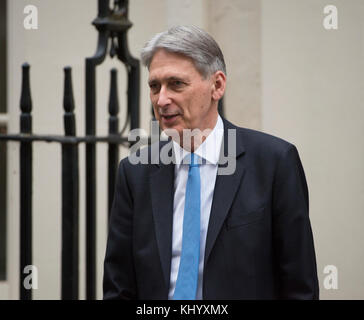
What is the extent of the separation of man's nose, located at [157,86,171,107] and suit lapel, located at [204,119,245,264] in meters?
0.25

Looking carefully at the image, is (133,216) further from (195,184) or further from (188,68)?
(188,68)

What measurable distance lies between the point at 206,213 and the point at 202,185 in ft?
0.32

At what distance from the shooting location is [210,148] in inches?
101

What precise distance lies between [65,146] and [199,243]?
1.46 m

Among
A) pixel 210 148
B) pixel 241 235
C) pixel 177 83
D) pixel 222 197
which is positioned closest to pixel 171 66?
pixel 177 83

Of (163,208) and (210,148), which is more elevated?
(210,148)

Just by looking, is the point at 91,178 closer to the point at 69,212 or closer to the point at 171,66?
the point at 69,212

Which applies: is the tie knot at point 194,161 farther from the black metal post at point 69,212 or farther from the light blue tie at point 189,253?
the black metal post at point 69,212

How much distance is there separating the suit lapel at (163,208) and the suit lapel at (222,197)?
132mm

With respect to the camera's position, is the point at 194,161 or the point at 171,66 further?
the point at 194,161

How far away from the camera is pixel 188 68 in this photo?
2436 mm

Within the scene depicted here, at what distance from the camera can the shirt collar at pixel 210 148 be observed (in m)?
2.55

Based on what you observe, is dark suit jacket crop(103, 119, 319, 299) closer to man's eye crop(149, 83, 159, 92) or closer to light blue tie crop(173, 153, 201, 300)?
light blue tie crop(173, 153, 201, 300)

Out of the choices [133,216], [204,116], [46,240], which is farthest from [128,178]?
[46,240]
